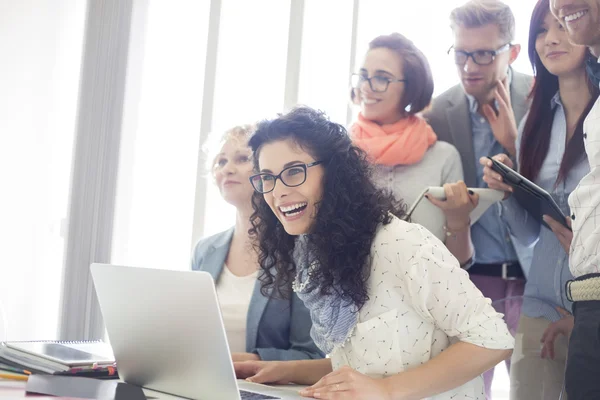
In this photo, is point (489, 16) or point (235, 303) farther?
point (489, 16)

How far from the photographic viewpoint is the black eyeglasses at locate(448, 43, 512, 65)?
234 cm

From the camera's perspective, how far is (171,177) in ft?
11.4

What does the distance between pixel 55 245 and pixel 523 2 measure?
94.3 inches

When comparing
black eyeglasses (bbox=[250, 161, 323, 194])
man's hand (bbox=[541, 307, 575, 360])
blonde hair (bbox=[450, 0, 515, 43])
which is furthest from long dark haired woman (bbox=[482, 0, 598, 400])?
black eyeglasses (bbox=[250, 161, 323, 194])

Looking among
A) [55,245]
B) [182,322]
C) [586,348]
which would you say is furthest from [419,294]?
[55,245]

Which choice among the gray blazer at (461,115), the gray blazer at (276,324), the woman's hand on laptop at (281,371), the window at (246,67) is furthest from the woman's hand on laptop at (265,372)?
the window at (246,67)

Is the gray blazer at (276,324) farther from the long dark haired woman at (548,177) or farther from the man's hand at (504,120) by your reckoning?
the man's hand at (504,120)

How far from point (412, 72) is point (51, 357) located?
1.54 meters

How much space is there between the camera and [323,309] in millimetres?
1568

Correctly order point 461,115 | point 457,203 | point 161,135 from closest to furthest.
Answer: point 457,203, point 461,115, point 161,135

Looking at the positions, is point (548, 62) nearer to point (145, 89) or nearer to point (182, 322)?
point (182, 322)

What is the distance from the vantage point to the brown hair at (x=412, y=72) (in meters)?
2.44

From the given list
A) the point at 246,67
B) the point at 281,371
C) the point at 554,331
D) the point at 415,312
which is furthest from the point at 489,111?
the point at 246,67

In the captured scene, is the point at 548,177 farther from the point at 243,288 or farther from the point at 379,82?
the point at 243,288
